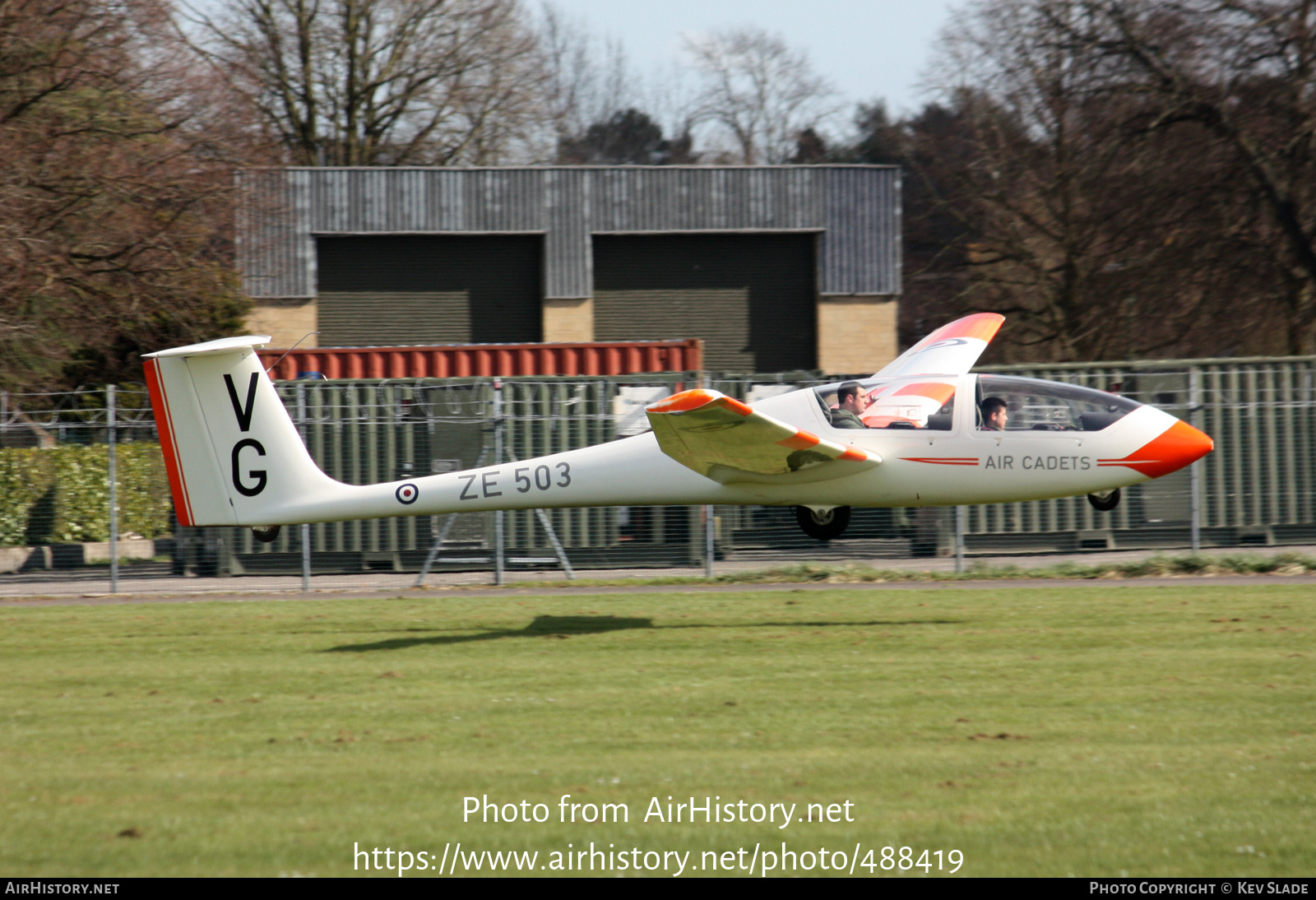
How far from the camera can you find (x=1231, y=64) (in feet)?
Answer: 88.2

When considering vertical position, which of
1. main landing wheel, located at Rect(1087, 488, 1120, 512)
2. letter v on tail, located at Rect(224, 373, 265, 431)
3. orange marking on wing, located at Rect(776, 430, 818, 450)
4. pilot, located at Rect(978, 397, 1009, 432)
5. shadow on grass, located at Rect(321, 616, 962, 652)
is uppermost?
letter v on tail, located at Rect(224, 373, 265, 431)

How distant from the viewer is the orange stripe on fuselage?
10711 millimetres

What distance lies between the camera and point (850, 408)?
10508mm

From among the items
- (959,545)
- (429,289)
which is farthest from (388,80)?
(959,545)

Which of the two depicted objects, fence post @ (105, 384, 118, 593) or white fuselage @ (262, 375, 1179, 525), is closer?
white fuselage @ (262, 375, 1179, 525)

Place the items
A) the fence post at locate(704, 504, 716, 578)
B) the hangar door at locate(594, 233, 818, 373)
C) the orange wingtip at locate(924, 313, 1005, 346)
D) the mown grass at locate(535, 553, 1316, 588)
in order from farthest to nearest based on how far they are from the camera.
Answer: the hangar door at locate(594, 233, 818, 373), the fence post at locate(704, 504, 716, 578), the mown grass at locate(535, 553, 1316, 588), the orange wingtip at locate(924, 313, 1005, 346)

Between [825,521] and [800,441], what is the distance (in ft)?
4.89

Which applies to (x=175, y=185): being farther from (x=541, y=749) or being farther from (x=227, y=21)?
(x=541, y=749)

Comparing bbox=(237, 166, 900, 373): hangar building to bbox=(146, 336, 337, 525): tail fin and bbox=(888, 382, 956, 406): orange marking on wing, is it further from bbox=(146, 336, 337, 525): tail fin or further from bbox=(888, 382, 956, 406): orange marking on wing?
bbox=(888, 382, 956, 406): orange marking on wing

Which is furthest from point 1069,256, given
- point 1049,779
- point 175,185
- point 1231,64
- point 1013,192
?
point 1049,779

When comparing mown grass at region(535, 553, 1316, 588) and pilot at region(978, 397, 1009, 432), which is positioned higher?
pilot at region(978, 397, 1009, 432)

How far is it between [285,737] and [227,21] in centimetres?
3611

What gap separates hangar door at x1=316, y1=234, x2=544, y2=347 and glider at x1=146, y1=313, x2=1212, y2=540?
20.2 m

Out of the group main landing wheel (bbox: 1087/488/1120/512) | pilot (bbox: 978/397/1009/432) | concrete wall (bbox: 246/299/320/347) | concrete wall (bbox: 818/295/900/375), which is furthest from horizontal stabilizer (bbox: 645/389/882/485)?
concrete wall (bbox: 246/299/320/347)
